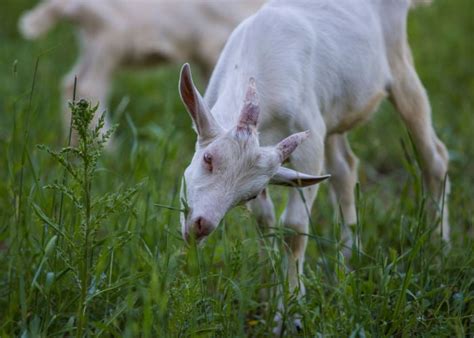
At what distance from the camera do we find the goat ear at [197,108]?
287cm

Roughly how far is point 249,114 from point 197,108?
17 cm

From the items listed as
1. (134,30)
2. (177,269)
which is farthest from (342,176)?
(134,30)

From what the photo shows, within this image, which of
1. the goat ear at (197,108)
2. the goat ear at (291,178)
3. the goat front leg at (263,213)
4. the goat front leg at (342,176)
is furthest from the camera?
the goat front leg at (342,176)

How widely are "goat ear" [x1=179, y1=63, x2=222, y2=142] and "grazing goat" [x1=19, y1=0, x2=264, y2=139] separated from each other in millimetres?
3831

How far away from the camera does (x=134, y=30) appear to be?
6.93 metres

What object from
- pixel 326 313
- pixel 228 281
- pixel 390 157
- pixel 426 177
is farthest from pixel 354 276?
pixel 390 157

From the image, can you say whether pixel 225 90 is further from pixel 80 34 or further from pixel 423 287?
pixel 80 34

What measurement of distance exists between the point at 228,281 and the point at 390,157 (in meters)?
3.33

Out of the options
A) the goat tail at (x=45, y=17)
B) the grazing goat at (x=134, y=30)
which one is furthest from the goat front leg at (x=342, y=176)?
the goat tail at (x=45, y=17)

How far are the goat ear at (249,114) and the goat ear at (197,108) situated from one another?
0.33ft

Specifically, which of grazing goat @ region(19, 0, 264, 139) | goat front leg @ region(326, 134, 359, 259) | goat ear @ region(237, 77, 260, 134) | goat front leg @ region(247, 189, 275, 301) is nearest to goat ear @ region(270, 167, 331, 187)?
goat ear @ region(237, 77, 260, 134)

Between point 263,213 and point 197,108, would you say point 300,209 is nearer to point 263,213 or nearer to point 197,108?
point 263,213

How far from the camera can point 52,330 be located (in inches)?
129

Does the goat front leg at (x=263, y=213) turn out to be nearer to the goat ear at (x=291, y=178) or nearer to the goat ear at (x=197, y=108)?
the goat ear at (x=291, y=178)
